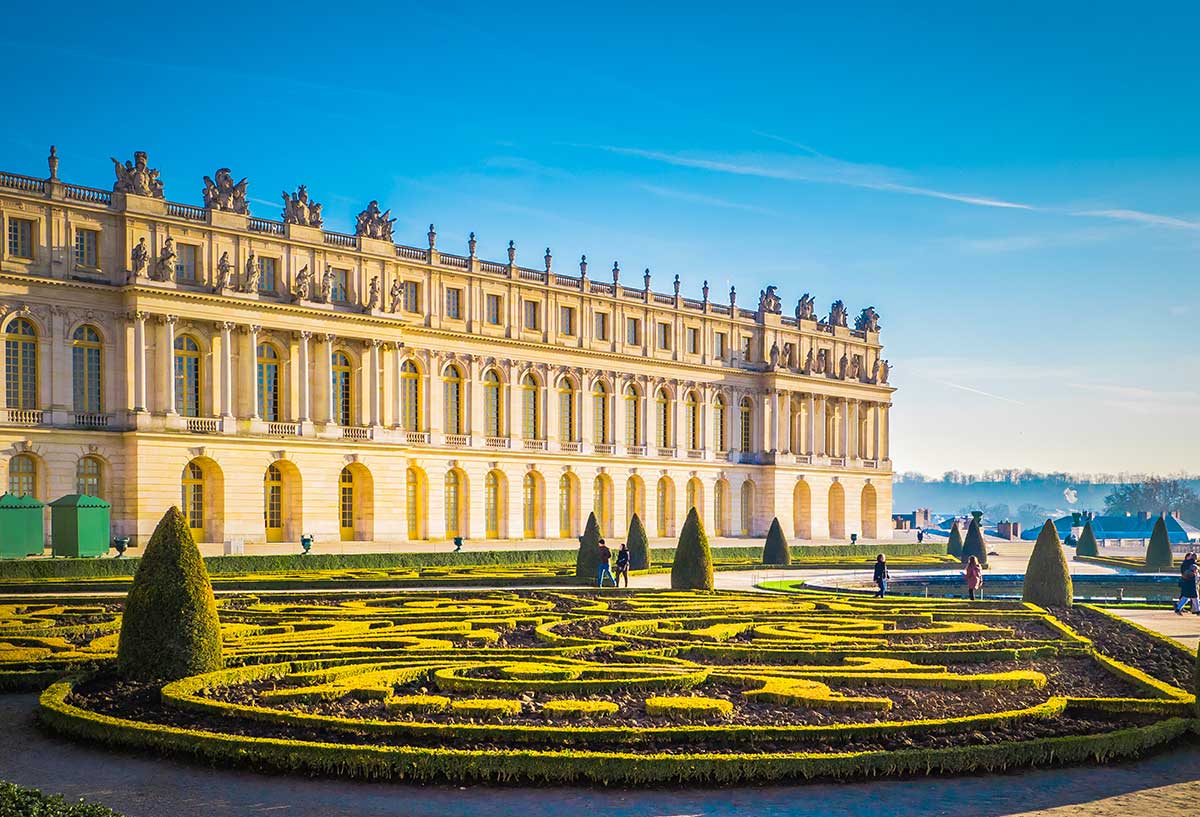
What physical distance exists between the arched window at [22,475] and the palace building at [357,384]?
0.29 ft

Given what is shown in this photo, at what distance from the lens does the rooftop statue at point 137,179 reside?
4931 centimetres

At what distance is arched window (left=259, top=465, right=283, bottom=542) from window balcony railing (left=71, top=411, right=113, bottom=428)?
754cm

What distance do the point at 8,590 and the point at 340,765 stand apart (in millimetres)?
22172

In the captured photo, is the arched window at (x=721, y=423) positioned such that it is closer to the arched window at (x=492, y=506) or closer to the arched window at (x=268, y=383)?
the arched window at (x=492, y=506)

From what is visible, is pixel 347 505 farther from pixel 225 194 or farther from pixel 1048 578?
pixel 1048 578

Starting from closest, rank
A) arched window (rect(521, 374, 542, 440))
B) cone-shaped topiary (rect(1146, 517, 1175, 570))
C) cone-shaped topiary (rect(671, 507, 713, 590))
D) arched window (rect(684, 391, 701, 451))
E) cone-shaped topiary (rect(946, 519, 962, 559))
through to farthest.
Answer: cone-shaped topiary (rect(671, 507, 713, 590)) → cone-shaped topiary (rect(1146, 517, 1175, 570)) → cone-shaped topiary (rect(946, 519, 962, 559)) → arched window (rect(521, 374, 542, 440)) → arched window (rect(684, 391, 701, 451))

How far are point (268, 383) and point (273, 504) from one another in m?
5.65

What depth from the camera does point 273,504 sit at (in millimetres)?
54156

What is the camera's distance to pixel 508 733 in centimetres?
1267

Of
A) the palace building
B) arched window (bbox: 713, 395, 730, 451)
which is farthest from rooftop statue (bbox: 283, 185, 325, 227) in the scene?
arched window (bbox: 713, 395, 730, 451)

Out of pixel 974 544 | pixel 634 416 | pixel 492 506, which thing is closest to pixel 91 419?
pixel 492 506

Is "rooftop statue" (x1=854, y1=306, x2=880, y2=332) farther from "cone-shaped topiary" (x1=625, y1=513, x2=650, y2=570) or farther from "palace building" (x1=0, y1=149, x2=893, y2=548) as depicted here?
"cone-shaped topiary" (x1=625, y1=513, x2=650, y2=570)

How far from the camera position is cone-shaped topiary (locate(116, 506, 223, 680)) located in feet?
49.8

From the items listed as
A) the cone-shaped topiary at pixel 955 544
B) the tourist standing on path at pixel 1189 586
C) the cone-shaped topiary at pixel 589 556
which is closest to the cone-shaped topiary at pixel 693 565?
the cone-shaped topiary at pixel 589 556
